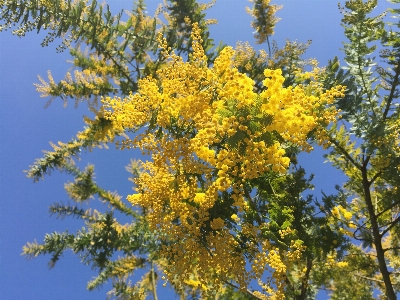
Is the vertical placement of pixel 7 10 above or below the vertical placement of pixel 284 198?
above

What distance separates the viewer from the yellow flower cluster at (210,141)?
3.79 metres

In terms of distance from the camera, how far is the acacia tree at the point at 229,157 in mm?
3893

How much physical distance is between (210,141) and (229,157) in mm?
312

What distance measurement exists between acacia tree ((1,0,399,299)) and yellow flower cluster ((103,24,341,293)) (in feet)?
0.06

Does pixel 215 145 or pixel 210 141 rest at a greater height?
pixel 215 145

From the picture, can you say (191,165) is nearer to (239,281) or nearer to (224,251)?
(224,251)

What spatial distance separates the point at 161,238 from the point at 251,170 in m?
3.05

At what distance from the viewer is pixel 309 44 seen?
8539 millimetres

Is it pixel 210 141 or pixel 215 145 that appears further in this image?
pixel 215 145

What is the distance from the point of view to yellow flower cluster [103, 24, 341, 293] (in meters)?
3.79

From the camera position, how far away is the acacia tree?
389cm

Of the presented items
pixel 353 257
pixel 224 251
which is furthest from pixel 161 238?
pixel 353 257

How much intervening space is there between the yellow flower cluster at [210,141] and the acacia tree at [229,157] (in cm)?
2

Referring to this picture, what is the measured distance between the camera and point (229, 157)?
3867mm
